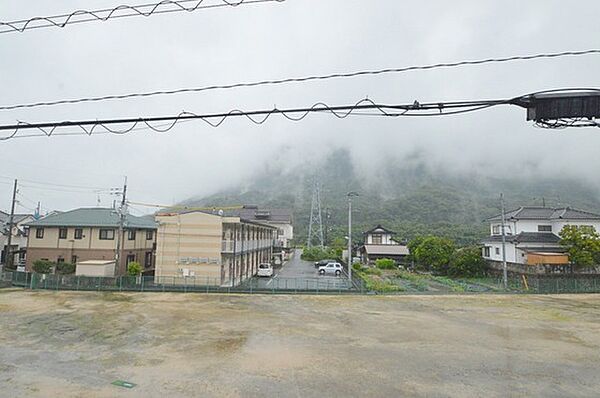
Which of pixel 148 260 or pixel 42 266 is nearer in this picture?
pixel 42 266

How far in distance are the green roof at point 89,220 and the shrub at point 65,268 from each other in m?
2.82

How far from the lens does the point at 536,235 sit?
30250mm

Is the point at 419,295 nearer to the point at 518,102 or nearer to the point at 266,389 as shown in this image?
the point at 266,389

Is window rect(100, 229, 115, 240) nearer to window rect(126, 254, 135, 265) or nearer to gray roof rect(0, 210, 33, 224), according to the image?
window rect(126, 254, 135, 265)

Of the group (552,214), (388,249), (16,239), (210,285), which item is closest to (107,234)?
(210,285)

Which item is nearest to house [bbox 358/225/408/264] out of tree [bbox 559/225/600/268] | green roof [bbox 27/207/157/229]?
tree [bbox 559/225/600/268]

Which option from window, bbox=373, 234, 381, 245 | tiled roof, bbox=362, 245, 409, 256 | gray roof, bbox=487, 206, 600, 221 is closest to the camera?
gray roof, bbox=487, 206, 600, 221

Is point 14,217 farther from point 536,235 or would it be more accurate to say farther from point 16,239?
point 536,235

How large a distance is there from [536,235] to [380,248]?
17035 millimetres

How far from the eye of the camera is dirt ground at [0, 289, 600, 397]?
24.7ft

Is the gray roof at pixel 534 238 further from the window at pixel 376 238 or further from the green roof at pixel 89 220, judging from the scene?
the green roof at pixel 89 220

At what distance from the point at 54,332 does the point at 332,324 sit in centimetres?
881

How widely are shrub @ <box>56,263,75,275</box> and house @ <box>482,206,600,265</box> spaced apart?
3081 centimetres

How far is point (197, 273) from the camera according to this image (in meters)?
23.0
